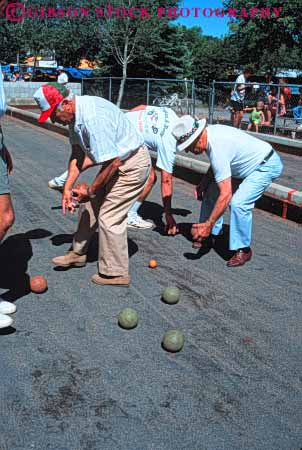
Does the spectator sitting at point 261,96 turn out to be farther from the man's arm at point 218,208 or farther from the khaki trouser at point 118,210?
the khaki trouser at point 118,210

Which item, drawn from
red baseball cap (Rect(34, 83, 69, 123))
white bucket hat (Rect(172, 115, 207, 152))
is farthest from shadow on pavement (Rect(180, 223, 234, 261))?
red baseball cap (Rect(34, 83, 69, 123))

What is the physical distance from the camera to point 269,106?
16.6m

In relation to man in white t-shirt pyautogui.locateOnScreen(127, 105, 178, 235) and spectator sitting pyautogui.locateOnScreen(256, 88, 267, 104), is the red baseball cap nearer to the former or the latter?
man in white t-shirt pyautogui.locateOnScreen(127, 105, 178, 235)

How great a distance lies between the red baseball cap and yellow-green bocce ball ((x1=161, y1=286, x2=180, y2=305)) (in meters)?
1.88

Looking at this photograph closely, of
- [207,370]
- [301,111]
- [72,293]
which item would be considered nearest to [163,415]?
[207,370]

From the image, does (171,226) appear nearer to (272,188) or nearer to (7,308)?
(272,188)

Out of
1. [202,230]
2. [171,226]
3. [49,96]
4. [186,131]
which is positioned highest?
[49,96]

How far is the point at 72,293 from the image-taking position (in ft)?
16.8

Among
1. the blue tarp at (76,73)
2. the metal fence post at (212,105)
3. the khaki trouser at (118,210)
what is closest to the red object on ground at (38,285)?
the khaki trouser at (118,210)

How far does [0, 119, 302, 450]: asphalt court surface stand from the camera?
10.3 ft

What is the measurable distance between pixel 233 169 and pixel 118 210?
57.9 inches

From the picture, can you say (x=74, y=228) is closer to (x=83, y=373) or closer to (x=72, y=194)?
(x=72, y=194)

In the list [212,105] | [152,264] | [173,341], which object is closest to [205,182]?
[152,264]

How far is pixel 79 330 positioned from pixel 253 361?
138 centimetres
